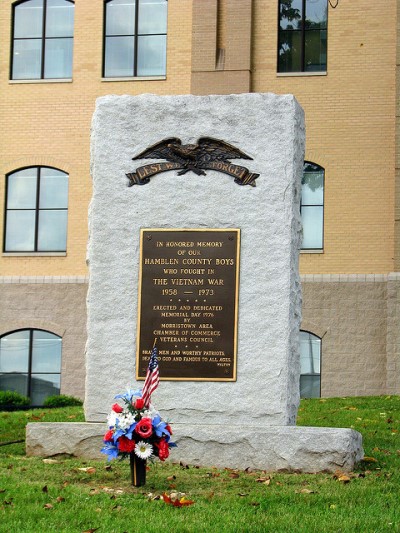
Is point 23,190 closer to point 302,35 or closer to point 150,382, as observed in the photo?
point 302,35

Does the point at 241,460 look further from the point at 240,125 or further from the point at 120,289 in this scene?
the point at 240,125

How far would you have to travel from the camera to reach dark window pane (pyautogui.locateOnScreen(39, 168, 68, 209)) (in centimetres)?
2944

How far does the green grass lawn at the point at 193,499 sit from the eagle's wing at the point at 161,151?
3.26 m

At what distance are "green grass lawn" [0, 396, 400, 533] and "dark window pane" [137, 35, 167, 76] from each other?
1806 cm

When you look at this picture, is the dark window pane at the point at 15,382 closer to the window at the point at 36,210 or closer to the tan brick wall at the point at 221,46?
the window at the point at 36,210

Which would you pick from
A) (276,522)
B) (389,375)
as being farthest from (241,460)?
(389,375)

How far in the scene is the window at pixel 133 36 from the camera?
97.2 feet

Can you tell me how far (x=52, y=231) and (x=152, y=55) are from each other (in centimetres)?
509

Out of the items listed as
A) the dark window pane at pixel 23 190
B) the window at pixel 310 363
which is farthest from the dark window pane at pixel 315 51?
the dark window pane at pixel 23 190

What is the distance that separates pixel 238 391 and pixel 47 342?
1731 centimetres

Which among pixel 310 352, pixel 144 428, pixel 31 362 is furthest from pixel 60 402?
pixel 144 428

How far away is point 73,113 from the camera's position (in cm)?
2952

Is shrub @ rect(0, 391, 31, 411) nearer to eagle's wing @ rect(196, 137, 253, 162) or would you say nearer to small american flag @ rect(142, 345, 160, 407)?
eagle's wing @ rect(196, 137, 253, 162)

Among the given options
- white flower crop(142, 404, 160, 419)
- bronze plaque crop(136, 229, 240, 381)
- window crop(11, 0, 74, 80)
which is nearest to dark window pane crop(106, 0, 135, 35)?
window crop(11, 0, 74, 80)
